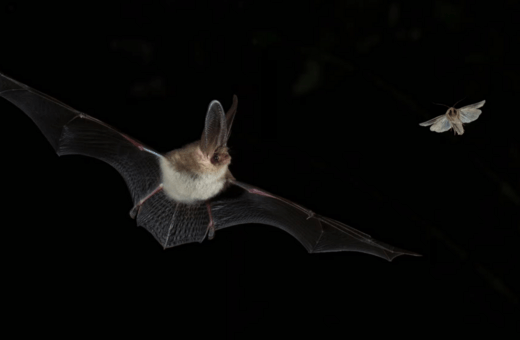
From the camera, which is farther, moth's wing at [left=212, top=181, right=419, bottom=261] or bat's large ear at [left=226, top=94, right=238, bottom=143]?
moth's wing at [left=212, top=181, right=419, bottom=261]

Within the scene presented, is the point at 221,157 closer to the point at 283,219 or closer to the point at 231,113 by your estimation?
the point at 231,113

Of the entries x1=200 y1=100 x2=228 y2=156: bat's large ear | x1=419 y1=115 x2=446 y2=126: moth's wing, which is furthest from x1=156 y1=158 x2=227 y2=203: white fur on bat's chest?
x1=419 y1=115 x2=446 y2=126: moth's wing

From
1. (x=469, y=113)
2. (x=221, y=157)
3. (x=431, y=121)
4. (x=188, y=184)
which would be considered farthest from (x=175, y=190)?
(x=469, y=113)

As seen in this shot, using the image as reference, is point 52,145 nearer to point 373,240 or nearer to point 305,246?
point 305,246

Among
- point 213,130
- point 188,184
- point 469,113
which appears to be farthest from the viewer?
point 469,113

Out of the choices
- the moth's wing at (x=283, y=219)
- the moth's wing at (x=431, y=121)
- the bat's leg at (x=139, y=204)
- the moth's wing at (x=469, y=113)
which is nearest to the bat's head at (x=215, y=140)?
the moth's wing at (x=283, y=219)

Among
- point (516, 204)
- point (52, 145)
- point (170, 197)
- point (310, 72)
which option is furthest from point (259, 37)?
point (516, 204)

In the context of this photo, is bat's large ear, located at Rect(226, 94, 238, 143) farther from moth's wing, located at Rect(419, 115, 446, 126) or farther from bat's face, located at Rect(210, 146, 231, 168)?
moth's wing, located at Rect(419, 115, 446, 126)
